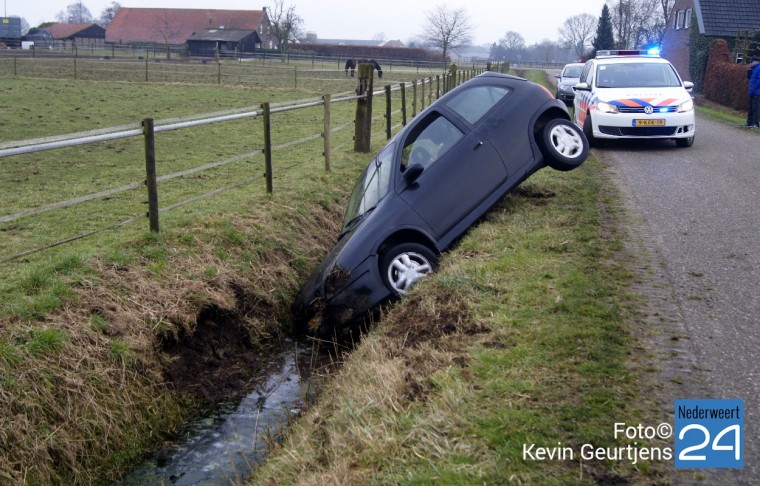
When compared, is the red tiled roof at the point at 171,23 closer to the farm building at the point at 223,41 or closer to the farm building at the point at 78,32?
the farm building at the point at 78,32

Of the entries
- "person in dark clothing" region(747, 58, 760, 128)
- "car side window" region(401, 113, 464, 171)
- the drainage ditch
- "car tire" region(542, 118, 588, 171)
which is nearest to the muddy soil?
the drainage ditch

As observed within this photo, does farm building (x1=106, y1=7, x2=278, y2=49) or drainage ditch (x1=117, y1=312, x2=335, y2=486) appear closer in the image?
drainage ditch (x1=117, y1=312, x2=335, y2=486)

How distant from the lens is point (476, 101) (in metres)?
8.34

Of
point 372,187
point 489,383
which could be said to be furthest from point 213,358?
point 489,383

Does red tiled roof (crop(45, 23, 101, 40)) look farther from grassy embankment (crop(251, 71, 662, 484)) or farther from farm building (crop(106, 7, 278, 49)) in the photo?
grassy embankment (crop(251, 71, 662, 484))

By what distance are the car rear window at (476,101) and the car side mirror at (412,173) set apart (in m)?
1.12

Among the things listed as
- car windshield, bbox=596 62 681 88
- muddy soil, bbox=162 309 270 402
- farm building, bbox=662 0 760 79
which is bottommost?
muddy soil, bbox=162 309 270 402

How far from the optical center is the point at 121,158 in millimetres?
13312

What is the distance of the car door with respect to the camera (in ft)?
23.8

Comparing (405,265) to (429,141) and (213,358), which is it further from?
(213,358)

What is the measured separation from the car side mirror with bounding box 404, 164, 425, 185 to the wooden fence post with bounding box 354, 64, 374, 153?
6753 mm

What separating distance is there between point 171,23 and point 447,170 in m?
92.6

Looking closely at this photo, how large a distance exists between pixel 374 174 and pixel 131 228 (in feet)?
8.52

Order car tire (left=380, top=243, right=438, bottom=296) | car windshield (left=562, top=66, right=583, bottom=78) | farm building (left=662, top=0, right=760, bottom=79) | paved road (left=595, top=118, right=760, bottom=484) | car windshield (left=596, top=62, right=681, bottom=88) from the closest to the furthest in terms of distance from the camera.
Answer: paved road (left=595, top=118, right=760, bottom=484), car tire (left=380, top=243, right=438, bottom=296), car windshield (left=596, top=62, right=681, bottom=88), car windshield (left=562, top=66, right=583, bottom=78), farm building (left=662, top=0, right=760, bottom=79)
